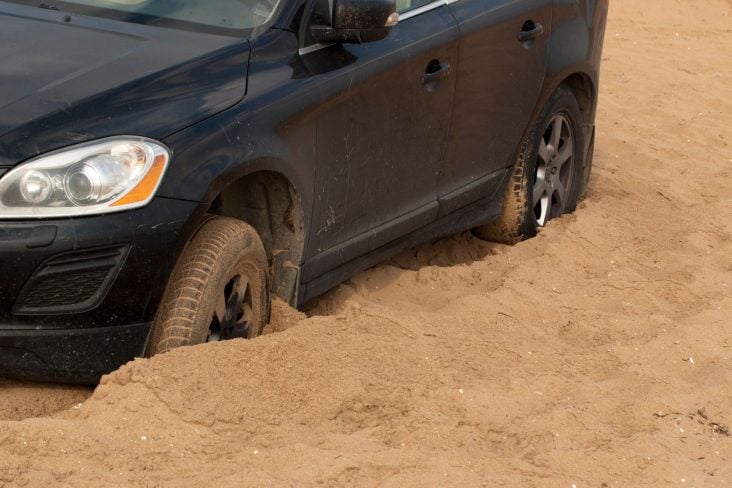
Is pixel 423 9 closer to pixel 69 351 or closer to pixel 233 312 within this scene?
pixel 233 312

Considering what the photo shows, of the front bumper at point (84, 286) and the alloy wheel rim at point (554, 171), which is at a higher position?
the front bumper at point (84, 286)

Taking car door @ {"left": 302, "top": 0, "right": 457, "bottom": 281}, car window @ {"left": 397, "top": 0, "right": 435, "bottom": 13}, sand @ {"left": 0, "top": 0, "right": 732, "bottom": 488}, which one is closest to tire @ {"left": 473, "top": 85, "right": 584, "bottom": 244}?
sand @ {"left": 0, "top": 0, "right": 732, "bottom": 488}

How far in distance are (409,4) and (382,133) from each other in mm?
607

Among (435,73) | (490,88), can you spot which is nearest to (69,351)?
(435,73)

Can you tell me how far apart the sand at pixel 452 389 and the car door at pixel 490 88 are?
0.42 meters

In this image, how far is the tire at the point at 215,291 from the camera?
4598mm

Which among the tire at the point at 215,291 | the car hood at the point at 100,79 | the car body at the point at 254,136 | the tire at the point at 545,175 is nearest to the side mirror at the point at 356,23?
the car body at the point at 254,136

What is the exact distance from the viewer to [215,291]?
4.71m

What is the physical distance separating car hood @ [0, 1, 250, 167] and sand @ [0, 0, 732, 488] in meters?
0.72

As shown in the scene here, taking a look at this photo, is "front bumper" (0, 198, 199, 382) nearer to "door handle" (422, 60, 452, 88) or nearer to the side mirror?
the side mirror

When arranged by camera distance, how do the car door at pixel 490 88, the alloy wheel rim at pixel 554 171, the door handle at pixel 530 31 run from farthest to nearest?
the alloy wheel rim at pixel 554 171
the door handle at pixel 530 31
the car door at pixel 490 88

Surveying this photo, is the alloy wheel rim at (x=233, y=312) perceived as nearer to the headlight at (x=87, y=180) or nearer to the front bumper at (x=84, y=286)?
the front bumper at (x=84, y=286)

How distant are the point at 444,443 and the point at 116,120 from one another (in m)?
1.41

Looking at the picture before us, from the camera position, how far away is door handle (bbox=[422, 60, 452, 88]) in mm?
5762
